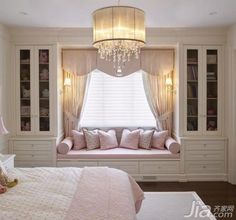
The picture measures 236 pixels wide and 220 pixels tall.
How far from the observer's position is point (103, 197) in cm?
225

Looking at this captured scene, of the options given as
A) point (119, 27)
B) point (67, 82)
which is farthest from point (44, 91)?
point (119, 27)

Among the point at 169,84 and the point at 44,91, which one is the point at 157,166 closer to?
the point at 169,84

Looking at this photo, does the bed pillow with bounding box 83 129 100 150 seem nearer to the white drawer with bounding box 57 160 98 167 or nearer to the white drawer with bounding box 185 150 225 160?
the white drawer with bounding box 57 160 98 167

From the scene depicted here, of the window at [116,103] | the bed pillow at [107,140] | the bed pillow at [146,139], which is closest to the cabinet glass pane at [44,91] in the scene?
the window at [116,103]

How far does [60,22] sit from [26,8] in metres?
0.78

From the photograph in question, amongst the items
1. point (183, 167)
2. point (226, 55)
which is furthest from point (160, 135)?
point (226, 55)

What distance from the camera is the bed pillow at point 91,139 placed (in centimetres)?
511

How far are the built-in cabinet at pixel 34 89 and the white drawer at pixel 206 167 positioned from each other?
8.24 ft

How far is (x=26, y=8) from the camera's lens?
3703mm

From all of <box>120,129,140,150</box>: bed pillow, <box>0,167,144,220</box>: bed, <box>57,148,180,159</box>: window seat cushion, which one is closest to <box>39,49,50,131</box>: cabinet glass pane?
<box>57,148,180,159</box>: window seat cushion

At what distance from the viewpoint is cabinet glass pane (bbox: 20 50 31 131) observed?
16.0ft

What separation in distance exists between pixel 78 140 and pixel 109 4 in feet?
8.31

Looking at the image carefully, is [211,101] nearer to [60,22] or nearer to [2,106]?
[60,22]

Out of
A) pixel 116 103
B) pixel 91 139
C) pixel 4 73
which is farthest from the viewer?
pixel 116 103
